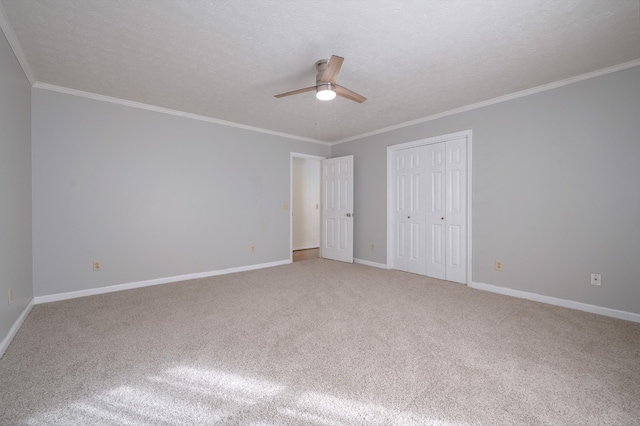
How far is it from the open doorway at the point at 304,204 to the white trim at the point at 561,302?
396 cm

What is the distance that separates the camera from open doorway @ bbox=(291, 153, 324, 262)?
7059 mm

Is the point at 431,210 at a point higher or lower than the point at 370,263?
higher

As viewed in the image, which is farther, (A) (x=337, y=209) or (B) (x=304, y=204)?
(B) (x=304, y=204)

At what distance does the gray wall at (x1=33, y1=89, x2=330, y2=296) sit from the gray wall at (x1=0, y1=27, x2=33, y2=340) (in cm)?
23

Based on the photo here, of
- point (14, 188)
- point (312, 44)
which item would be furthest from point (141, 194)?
point (312, 44)

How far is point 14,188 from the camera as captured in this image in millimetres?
2516

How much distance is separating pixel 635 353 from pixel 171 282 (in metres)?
4.90

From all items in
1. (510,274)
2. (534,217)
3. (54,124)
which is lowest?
(510,274)

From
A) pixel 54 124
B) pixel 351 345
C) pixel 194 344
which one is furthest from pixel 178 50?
pixel 351 345

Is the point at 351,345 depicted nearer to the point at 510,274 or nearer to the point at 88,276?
the point at 510,274

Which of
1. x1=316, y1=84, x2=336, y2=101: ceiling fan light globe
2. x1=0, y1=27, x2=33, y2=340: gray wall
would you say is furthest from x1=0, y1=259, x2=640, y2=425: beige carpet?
x1=316, y1=84, x2=336, y2=101: ceiling fan light globe

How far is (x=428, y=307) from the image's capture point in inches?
122

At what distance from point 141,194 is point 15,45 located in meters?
1.88

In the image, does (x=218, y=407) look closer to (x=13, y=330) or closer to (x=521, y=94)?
(x=13, y=330)
